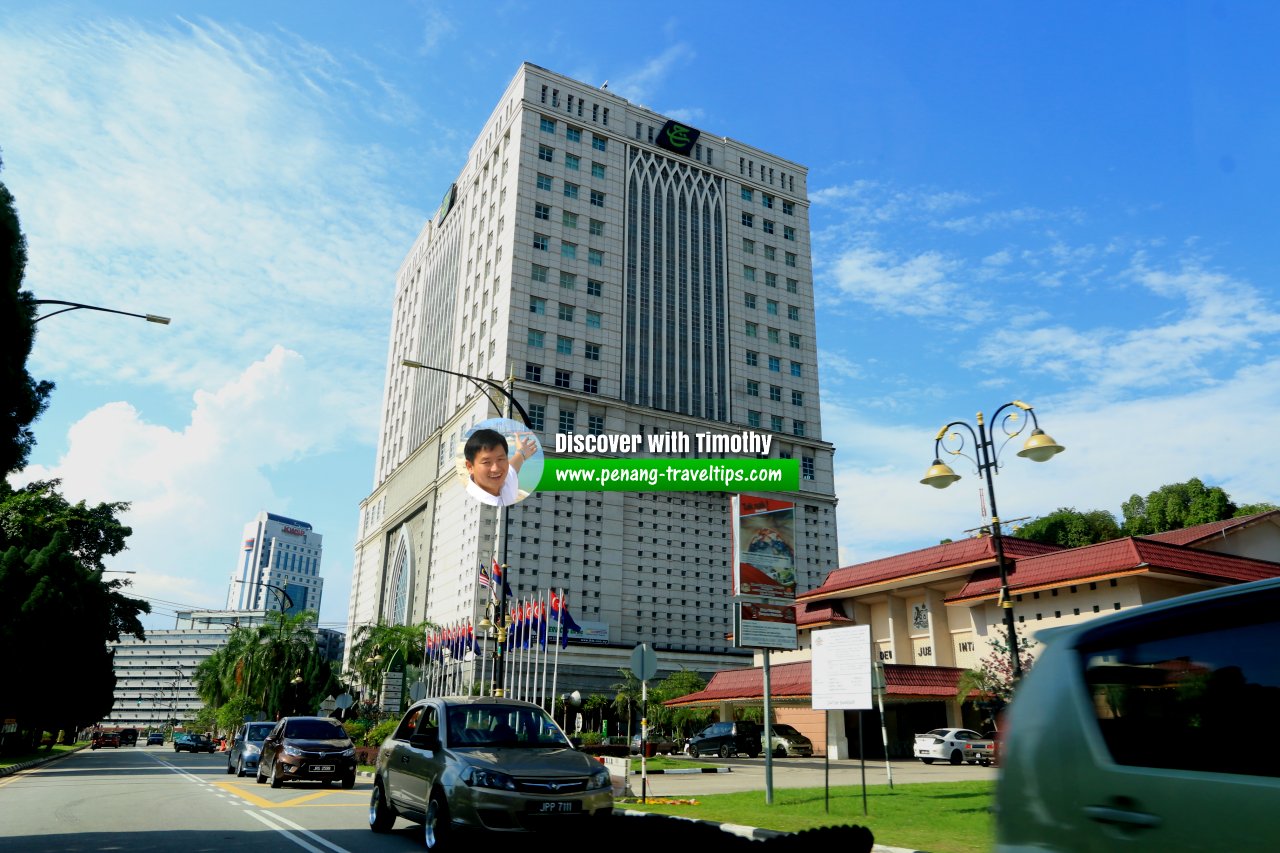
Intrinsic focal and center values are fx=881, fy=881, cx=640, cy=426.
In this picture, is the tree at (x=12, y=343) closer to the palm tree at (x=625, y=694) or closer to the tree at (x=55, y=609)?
the tree at (x=55, y=609)

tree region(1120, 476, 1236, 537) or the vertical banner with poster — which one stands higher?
tree region(1120, 476, 1236, 537)

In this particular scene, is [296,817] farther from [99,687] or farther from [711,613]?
[711,613]

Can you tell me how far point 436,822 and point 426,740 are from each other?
105cm

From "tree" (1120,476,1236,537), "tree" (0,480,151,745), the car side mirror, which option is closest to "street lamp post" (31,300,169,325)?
the car side mirror

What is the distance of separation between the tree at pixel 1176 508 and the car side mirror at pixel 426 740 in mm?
61349

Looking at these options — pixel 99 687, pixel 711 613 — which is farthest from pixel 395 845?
pixel 711 613

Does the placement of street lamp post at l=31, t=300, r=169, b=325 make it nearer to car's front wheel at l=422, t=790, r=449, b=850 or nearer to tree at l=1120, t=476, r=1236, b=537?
car's front wheel at l=422, t=790, r=449, b=850

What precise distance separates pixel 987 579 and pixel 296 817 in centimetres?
3452

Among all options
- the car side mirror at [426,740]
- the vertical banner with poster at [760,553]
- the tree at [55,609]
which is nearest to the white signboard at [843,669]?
the vertical banner with poster at [760,553]

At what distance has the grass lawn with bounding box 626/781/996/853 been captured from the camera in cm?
1111

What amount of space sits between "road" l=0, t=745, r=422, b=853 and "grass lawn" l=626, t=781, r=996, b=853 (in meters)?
4.95

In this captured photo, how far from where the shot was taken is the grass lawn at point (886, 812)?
11.1m

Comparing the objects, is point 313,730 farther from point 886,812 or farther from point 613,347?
point 613,347

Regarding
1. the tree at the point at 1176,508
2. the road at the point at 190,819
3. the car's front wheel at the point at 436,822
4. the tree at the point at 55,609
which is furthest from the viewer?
the tree at the point at 1176,508
